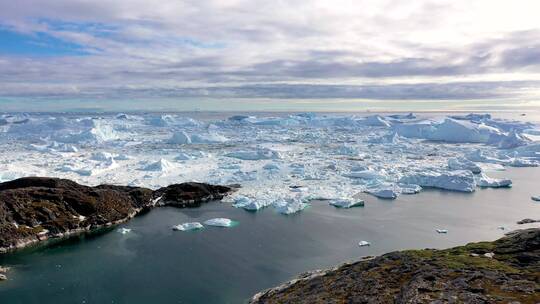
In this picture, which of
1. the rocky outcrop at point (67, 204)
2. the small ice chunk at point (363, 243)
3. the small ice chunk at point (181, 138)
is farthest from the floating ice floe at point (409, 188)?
the small ice chunk at point (181, 138)

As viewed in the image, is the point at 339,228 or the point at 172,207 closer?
the point at 339,228

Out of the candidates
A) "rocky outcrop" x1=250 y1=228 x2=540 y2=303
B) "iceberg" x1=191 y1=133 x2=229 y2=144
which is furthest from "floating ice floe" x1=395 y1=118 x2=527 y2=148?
"rocky outcrop" x1=250 y1=228 x2=540 y2=303

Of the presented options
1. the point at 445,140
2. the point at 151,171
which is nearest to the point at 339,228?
the point at 151,171

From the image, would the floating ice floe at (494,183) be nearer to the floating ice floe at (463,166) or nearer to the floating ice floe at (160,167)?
the floating ice floe at (463,166)

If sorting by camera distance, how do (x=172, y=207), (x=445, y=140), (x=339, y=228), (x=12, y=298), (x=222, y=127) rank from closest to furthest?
1. (x=12, y=298)
2. (x=339, y=228)
3. (x=172, y=207)
4. (x=445, y=140)
5. (x=222, y=127)

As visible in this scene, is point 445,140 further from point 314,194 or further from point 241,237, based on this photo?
point 241,237

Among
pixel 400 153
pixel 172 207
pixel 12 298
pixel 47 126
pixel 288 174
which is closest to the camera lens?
pixel 12 298
